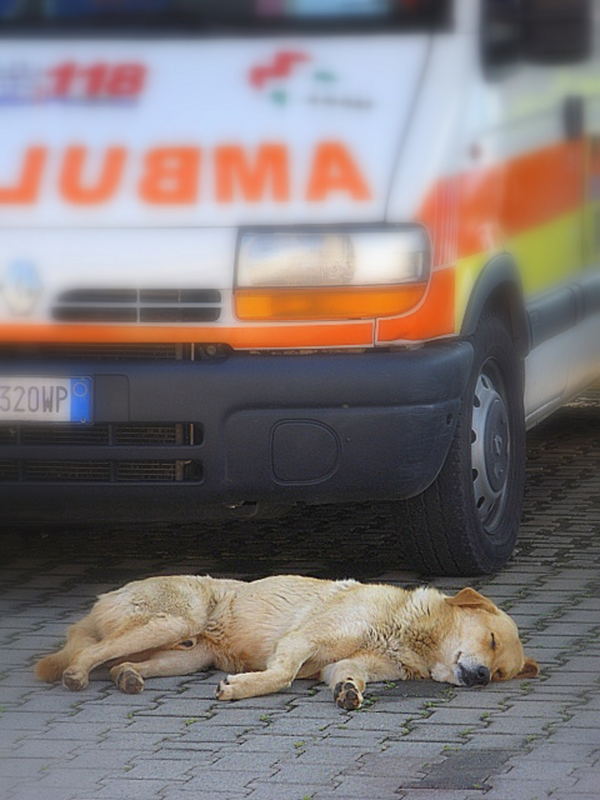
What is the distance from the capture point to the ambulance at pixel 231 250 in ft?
23.5

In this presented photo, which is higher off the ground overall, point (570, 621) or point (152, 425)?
point (152, 425)

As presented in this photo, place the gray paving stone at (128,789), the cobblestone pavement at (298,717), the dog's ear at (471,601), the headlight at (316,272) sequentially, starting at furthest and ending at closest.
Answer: the headlight at (316,272) < the dog's ear at (471,601) < the cobblestone pavement at (298,717) < the gray paving stone at (128,789)

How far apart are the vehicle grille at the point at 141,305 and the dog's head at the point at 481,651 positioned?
122cm

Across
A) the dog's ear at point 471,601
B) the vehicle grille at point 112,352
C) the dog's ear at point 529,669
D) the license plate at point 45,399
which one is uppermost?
the vehicle grille at point 112,352

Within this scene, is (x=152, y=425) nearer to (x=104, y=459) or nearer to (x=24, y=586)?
(x=104, y=459)

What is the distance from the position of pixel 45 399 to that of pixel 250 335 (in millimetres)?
656

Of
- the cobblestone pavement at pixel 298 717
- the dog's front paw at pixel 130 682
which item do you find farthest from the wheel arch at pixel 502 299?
the dog's front paw at pixel 130 682

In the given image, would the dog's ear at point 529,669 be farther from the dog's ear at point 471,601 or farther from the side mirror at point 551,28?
the side mirror at point 551,28

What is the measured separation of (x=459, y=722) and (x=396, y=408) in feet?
4.57

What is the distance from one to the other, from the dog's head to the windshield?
191 centimetres

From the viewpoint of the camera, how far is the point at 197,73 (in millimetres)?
7344

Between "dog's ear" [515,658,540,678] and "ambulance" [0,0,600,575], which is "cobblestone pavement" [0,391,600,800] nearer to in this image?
"dog's ear" [515,658,540,678]

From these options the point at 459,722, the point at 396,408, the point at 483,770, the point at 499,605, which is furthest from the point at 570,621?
the point at 483,770

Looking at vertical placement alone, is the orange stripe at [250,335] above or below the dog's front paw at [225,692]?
above
